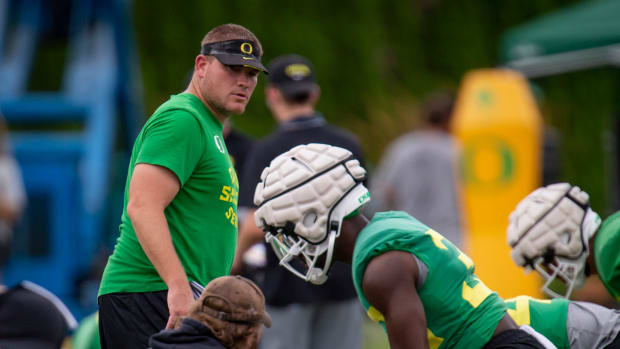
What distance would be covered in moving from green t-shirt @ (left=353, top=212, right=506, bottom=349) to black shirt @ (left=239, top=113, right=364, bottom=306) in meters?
2.14

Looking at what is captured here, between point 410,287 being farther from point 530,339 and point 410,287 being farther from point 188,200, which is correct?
point 188,200

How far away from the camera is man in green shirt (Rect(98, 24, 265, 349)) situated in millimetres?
3336

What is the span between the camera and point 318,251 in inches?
126

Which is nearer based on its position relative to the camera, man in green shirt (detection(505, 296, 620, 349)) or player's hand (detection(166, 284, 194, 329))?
player's hand (detection(166, 284, 194, 329))

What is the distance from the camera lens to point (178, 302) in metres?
3.26

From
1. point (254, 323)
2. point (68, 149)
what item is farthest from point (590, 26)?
point (254, 323)

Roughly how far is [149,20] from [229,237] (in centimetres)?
1075

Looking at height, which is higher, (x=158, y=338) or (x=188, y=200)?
(x=188, y=200)

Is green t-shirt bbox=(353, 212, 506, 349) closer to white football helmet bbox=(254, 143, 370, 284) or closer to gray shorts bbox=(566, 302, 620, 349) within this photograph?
white football helmet bbox=(254, 143, 370, 284)

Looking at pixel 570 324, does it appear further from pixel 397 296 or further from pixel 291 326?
pixel 291 326

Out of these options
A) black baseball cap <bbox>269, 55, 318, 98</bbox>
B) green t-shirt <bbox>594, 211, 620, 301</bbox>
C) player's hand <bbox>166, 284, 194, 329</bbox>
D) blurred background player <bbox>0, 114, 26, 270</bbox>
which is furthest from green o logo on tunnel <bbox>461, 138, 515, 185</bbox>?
player's hand <bbox>166, 284, 194, 329</bbox>

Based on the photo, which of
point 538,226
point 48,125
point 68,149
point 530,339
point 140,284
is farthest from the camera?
point 48,125

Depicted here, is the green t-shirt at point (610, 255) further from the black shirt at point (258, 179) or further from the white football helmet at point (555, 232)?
the black shirt at point (258, 179)

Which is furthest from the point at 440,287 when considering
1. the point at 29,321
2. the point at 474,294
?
the point at 29,321
